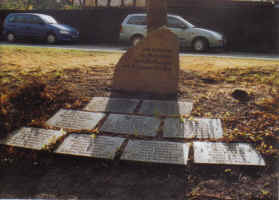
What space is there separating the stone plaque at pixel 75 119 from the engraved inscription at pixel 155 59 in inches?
50.5

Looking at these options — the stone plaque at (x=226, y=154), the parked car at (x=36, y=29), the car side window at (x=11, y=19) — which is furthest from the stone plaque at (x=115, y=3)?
the stone plaque at (x=226, y=154)

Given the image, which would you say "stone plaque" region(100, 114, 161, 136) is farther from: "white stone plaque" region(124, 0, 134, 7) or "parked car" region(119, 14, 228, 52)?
"white stone plaque" region(124, 0, 134, 7)

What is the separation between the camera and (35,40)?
1705 cm

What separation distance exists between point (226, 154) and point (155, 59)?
2.39 meters

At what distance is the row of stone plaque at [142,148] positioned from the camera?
368 cm

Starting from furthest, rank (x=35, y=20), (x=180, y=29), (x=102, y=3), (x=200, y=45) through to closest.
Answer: (x=102, y=3) → (x=35, y=20) → (x=180, y=29) → (x=200, y=45)

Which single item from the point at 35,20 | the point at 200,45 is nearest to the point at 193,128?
the point at 200,45

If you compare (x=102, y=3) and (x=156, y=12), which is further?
(x=102, y=3)

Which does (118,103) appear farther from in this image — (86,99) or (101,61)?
(101,61)

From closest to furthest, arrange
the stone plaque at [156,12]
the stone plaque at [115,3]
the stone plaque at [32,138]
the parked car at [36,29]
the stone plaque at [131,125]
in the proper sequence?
the stone plaque at [32,138], the stone plaque at [131,125], the stone plaque at [156,12], the parked car at [36,29], the stone plaque at [115,3]

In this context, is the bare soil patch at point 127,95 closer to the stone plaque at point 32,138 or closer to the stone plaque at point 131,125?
the stone plaque at point 32,138

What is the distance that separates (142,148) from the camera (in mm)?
3941

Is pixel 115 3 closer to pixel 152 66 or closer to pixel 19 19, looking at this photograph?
pixel 19 19

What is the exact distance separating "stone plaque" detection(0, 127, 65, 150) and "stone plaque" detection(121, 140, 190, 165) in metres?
1.02
